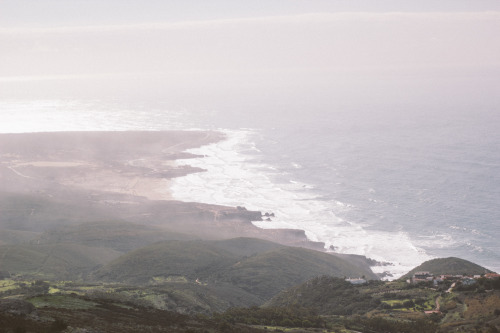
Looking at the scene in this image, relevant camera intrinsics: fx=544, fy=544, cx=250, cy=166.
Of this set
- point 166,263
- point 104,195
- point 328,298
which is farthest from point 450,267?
point 104,195

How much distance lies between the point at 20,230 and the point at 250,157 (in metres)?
91.3

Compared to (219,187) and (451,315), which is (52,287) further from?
(219,187)

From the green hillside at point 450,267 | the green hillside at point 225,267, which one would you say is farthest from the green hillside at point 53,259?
the green hillside at point 450,267

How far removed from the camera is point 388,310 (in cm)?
5078

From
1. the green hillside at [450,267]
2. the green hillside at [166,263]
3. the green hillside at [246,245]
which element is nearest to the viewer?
the green hillside at [450,267]

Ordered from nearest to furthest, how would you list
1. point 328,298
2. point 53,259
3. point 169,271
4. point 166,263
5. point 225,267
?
1. point 328,298
2. point 169,271
3. point 166,263
4. point 225,267
5. point 53,259

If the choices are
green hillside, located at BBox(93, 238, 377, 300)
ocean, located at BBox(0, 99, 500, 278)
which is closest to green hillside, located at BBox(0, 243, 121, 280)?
green hillside, located at BBox(93, 238, 377, 300)

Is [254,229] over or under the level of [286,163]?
under

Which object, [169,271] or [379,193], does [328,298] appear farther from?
[379,193]

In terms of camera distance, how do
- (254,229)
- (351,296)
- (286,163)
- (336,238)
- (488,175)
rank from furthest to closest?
(286,163) < (488,175) < (254,229) < (336,238) < (351,296)

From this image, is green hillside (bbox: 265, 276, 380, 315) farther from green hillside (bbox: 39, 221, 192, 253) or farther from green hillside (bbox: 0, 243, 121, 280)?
green hillside (bbox: 39, 221, 192, 253)

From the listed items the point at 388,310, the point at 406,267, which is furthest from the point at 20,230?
the point at 388,310

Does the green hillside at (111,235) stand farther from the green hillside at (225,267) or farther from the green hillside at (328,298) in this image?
the green hillside at (328,298)

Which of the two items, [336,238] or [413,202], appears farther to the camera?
[413,202]
